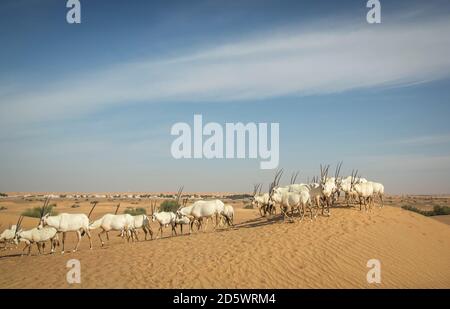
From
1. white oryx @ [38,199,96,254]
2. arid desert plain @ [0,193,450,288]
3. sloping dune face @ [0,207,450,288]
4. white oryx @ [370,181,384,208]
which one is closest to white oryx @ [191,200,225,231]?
arid desert plain @ [0,193,450,288]

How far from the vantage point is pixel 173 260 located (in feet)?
51.6

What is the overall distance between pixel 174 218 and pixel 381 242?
13.2 meters

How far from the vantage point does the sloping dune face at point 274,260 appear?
44.3 ft

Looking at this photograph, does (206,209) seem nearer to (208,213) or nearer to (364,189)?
(208,213)

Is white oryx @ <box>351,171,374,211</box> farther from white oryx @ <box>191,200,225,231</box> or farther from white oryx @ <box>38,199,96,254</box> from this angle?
white oryx @ <box>38,199,96,254</box>

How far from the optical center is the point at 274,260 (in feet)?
48.6

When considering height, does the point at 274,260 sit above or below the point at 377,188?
below

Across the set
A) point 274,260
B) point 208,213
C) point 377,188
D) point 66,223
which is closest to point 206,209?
point 208,213

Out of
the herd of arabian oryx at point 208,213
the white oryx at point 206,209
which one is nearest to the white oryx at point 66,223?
the herd of arabian oryx at point 208,213

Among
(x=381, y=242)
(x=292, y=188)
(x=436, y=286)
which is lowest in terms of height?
(x=436, y=286)

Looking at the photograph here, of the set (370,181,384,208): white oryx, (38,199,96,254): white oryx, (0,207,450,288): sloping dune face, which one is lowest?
(0,207,450,288): sloping dune face

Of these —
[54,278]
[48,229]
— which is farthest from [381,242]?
[48,229]

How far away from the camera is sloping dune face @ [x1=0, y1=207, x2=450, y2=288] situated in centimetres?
1352
